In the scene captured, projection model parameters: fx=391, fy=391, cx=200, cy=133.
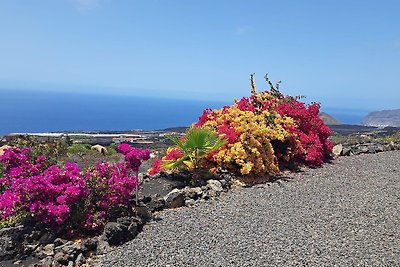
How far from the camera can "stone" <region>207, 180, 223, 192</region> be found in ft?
29.3

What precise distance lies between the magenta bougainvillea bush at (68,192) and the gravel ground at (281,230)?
0.87m

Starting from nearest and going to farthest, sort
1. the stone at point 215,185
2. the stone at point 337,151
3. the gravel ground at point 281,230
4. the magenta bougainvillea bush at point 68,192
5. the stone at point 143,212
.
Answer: the gravel ground at point 281,230, the magenta bougainvillea bush at point 68,192, the stone at point 143,212, the stone at point 215,185, the stone at point 337,151

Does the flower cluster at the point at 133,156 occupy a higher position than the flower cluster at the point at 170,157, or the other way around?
the flower cluster at the point at 133,156

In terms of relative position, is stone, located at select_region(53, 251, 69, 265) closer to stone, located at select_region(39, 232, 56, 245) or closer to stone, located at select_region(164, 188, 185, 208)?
stone, located at select_region(39, 232, 56, 245)

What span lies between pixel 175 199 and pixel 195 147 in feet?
6.63

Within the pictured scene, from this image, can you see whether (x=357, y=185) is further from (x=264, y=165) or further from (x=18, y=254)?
(x=18, y=254)

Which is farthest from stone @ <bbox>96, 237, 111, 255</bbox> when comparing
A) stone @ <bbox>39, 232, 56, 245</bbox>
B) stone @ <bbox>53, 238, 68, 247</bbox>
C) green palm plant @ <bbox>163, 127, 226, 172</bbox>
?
green palm plant @ <bbox>163, 127, 226, 172</bbox>

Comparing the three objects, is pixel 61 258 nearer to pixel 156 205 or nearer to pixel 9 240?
pixel 9 240

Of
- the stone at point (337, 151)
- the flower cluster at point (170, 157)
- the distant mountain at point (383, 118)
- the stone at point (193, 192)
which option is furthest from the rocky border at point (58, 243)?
the distant mountain at point (383, 118)

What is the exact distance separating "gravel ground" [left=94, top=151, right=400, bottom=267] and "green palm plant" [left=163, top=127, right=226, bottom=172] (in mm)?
1366

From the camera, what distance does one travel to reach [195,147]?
32.1ft

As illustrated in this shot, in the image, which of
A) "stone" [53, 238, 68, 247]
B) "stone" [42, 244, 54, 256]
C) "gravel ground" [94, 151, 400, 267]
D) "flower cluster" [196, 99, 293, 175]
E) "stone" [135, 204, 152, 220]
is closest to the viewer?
"gravel ground" [94, 151, 400, 267]

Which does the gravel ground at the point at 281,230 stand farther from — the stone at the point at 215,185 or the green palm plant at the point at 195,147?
the green palm plant at the point at 195,147

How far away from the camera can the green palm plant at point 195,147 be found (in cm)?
976
